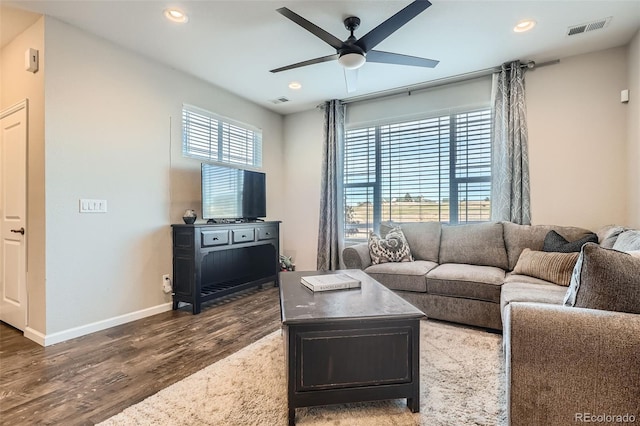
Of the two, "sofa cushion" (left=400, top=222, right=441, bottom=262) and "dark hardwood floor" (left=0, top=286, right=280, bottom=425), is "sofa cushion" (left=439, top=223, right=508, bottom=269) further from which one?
"dark hardwood floor" (left=0, top=286, right=280, bottom=425)

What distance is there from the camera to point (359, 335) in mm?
1548

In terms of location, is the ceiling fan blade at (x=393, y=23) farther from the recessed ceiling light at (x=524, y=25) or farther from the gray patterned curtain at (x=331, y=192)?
the gray patterned curtain at (x=331, y=192)

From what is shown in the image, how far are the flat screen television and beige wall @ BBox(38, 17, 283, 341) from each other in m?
0.32

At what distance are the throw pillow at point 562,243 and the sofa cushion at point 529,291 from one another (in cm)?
44

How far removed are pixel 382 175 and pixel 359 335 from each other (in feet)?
10.4

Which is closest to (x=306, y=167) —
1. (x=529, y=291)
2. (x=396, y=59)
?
(x=396, y=59)

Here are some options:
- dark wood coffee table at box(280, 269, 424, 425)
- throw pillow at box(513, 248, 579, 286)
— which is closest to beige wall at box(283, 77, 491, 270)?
throw pillow at box(513, 248, 579, 286)

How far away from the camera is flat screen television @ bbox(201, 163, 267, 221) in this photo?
351 centimetres

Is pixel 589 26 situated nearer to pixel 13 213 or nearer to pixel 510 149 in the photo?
pixel 510 149

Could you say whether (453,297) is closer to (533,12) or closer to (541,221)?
(541,221)

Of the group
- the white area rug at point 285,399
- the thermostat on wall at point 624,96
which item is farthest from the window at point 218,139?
the thermostat on wall at point 624,96

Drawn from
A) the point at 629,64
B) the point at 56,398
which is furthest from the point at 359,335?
the point at 629,64

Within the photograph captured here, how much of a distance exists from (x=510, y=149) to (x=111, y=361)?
4209mm

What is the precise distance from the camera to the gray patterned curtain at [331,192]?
177 inches
